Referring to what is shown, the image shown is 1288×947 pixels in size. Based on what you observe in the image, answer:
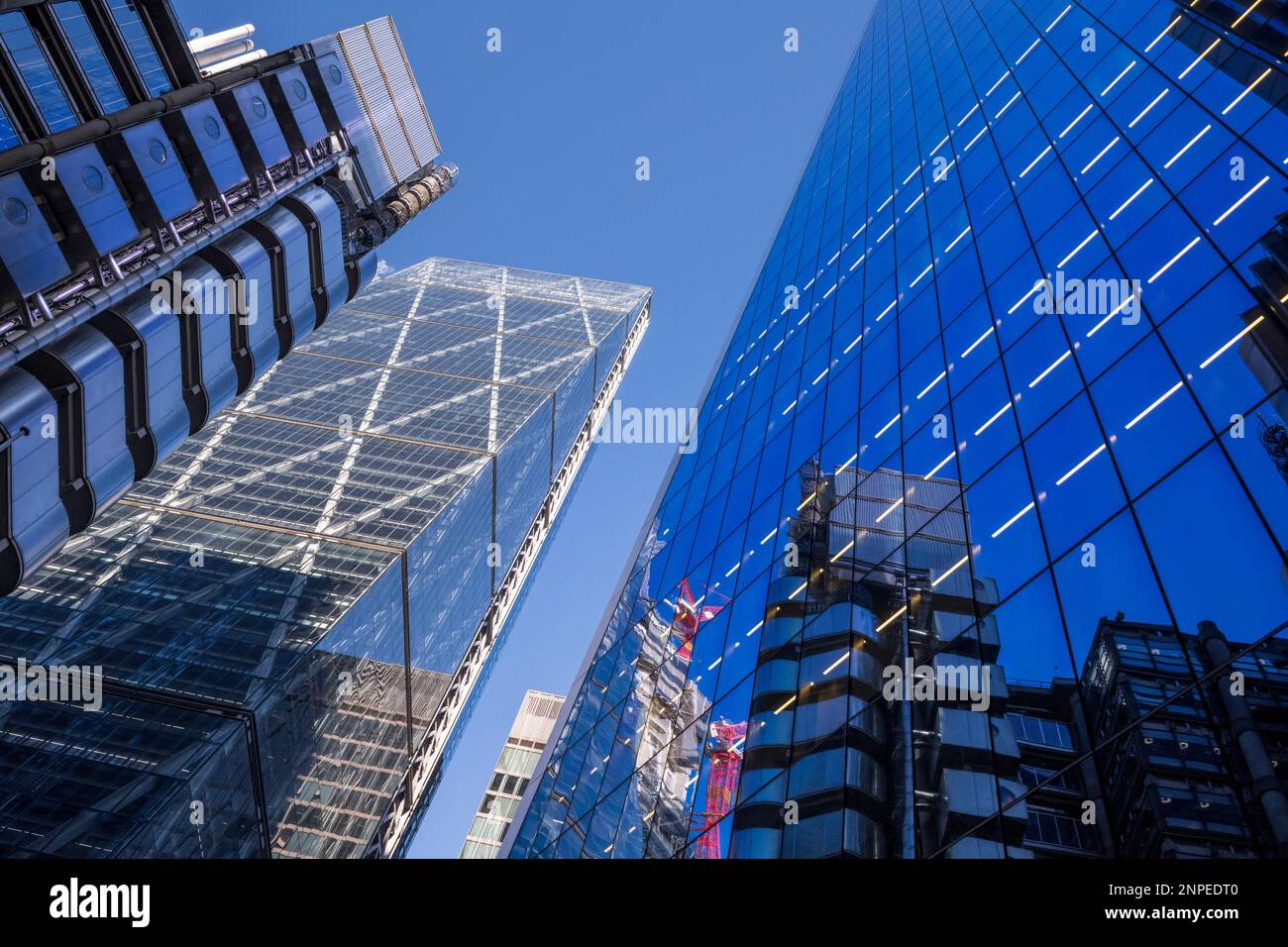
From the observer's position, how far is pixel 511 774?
10112 centimetres

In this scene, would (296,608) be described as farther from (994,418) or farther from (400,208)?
(994,418)

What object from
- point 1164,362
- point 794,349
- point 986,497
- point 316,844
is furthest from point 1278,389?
point 316,844

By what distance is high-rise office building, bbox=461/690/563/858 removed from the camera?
306ft

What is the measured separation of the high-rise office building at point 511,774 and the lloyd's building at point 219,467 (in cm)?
1158

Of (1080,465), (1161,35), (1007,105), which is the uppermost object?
(1007,105)

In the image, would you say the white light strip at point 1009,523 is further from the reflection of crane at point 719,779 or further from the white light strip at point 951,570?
the reflection of crane at point 719,779

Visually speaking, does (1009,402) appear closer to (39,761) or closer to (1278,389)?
(1278,389)

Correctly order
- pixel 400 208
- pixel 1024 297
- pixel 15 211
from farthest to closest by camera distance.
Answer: pixel 400 208
pixel 15 211
pixel 1024 297

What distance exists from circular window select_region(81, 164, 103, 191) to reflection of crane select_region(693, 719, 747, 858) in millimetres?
22285

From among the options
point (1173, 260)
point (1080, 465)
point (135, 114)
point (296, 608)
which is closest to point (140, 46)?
point (135, 114)

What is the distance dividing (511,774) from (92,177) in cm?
9085

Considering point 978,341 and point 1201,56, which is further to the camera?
point 978,341

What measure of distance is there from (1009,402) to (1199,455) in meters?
5.00

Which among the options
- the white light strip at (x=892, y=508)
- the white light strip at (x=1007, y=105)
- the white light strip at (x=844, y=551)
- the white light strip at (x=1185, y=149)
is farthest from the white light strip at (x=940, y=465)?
the white light strip at (x=1007, y=105)
